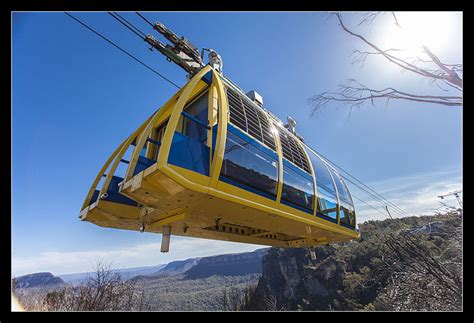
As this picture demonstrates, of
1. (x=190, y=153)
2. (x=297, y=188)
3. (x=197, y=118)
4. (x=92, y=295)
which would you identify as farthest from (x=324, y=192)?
(x=92, y=295)

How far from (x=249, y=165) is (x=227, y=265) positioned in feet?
248

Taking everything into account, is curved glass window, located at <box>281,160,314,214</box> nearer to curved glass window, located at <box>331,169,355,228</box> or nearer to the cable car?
the cable car

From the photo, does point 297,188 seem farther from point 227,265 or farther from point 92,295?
point 227,265

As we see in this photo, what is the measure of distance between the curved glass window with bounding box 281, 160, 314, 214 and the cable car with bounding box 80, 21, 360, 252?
0.02 meters

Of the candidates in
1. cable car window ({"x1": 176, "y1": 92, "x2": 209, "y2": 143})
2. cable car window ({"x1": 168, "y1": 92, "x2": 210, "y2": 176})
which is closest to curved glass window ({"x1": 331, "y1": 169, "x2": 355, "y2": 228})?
cable car window ({"x1": 176, "y1": 92, "x2": 209, "y2": 143})

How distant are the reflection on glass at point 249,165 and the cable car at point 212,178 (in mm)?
12

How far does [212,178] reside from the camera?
8.93ft

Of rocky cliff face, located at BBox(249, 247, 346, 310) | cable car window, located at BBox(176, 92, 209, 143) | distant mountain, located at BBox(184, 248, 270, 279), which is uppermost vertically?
cable car window, located at BBox(176, 92, 209, 143)

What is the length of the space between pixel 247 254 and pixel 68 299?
2514 inches

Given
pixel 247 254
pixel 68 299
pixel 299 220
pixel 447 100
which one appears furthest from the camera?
pixel 247 254

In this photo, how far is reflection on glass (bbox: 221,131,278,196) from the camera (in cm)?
298
